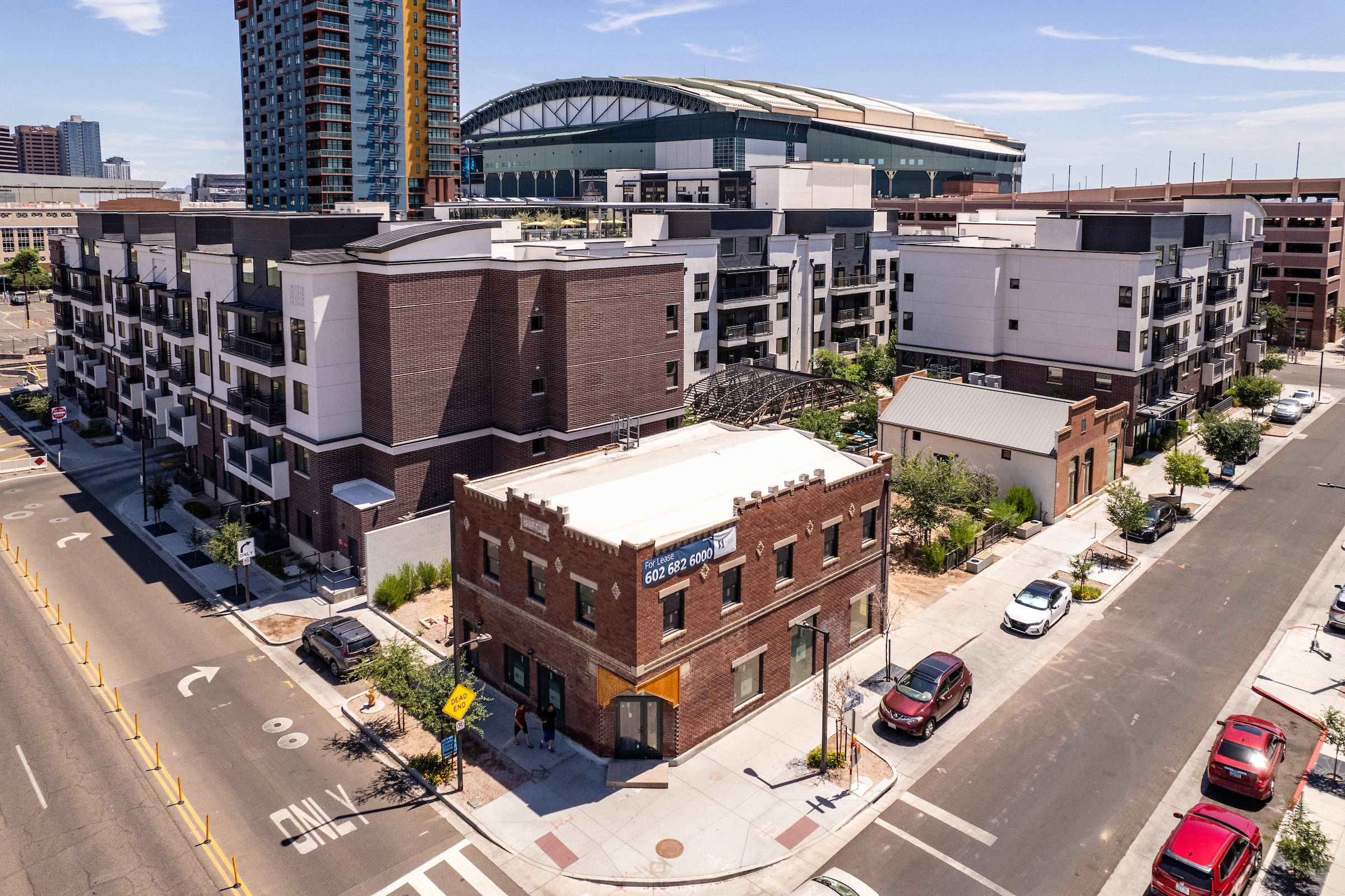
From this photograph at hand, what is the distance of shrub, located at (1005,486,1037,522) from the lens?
56.3 metres

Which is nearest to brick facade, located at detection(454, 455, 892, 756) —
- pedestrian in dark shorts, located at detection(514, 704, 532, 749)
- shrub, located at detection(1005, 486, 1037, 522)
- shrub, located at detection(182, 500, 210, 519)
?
pedestrian in dark shorts, located at detection(514, 704, 532, 749)

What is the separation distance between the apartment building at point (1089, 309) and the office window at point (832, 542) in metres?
38.5

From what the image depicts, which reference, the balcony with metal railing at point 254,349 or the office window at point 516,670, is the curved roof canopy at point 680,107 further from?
the office window at point 516,670

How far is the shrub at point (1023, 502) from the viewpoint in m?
56.3

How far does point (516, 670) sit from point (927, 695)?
50.1 ft

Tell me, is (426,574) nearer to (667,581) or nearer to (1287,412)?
(667,581)

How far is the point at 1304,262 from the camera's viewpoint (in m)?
123

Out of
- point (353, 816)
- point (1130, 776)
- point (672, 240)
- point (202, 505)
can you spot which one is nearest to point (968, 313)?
point (672, 240)

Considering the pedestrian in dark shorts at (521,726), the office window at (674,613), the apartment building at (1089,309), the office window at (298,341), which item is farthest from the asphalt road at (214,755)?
the apartment building at (1089,309)

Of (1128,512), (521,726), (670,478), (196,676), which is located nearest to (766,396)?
(1128,512)

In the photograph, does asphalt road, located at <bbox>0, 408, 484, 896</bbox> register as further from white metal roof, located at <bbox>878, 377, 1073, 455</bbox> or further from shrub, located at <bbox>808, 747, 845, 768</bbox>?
white metal roof, located at <bbox>878, 377, 1073, 455</bbox>

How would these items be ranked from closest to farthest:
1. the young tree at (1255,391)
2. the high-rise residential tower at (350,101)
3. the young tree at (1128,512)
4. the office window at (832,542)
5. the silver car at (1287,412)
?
the office window at (832,542)
the young tree at (1128,512)
the young tree at (1255,391)
the silver car at (1287,412)
the high-rise residential tower at (350,101)

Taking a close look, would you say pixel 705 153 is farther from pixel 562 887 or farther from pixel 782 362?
pixel 562 887

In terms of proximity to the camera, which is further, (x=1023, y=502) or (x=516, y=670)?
(x=1023, y=502)
